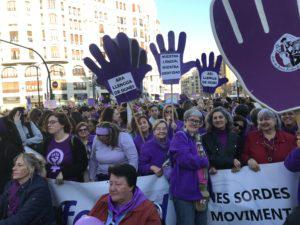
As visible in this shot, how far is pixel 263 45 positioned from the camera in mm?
2527

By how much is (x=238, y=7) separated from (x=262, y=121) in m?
1.99

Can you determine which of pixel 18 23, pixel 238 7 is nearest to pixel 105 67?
pixel 238 7

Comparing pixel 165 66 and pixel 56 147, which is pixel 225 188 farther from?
pixel 165 66

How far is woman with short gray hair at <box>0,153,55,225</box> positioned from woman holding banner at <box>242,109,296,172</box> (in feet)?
7.12

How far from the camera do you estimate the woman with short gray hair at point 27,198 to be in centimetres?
391

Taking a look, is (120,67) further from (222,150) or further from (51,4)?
(51,4)

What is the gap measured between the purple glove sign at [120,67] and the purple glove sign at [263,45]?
358 centimetres

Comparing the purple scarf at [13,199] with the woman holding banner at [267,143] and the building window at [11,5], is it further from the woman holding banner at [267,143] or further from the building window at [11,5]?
the building window at [11,5]

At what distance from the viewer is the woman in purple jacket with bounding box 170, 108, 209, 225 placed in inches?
161

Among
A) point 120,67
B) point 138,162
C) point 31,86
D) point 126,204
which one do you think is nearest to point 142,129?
point 120,67

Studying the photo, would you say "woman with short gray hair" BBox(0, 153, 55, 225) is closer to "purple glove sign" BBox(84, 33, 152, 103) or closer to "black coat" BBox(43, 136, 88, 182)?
"black coat" BBox(43, 136, 88, 182)

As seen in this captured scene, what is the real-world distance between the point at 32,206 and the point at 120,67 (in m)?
2.77

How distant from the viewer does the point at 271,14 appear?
246 centimetres

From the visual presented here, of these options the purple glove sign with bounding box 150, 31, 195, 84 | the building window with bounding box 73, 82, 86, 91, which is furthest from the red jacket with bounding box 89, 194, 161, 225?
the building window with bounding box 73, 82, 86, 91
